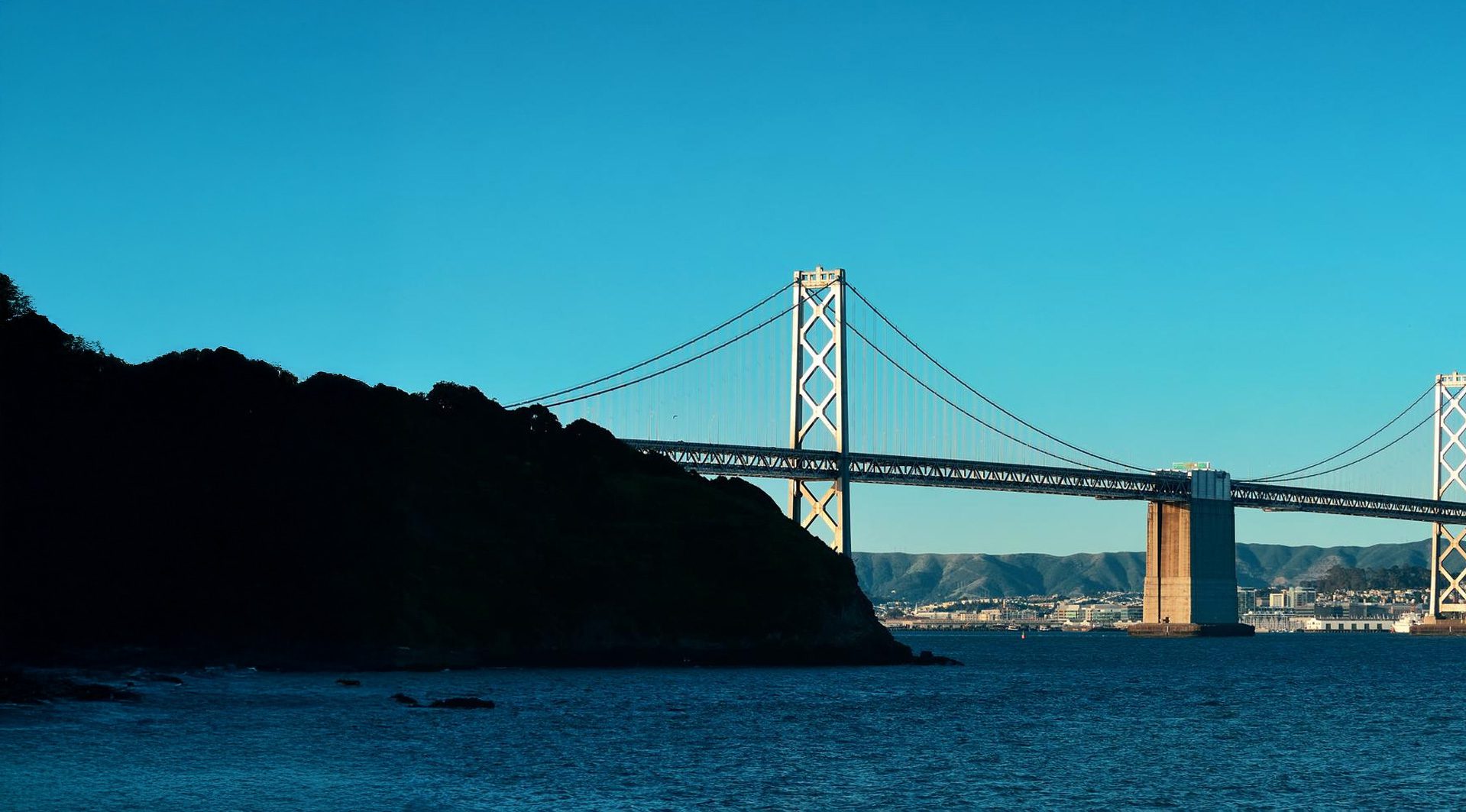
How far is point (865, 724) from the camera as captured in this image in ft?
186

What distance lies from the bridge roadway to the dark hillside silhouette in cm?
1663

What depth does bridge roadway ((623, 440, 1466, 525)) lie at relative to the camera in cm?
11862

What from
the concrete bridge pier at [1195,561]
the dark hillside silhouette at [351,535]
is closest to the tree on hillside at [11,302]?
the dark hillside silhouette at [351,535]

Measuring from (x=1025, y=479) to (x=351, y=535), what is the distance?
2796 inches

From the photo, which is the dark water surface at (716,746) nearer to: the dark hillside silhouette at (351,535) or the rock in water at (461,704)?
the rock in water at (461,704)

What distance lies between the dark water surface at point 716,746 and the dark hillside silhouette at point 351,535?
4115 millimetres

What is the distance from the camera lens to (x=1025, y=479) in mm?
139250

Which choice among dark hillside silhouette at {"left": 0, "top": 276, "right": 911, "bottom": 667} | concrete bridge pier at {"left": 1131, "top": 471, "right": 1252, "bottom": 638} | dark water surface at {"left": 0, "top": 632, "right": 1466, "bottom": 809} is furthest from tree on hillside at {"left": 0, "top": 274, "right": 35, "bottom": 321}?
concrete bridge pier at {"left": 1131, "top": 471, "right": 1252, "bottom": 638}

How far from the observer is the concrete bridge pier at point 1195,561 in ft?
506

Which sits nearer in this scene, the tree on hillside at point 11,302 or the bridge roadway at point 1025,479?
the tree on hillside at point 11,302

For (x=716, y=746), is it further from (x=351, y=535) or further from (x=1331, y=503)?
(x=1331, y=503)

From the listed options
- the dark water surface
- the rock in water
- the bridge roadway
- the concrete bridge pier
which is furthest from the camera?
the concrete bridge pier

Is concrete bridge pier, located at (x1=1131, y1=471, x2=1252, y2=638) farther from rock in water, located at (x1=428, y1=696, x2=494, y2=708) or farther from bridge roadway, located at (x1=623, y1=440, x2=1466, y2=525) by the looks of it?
rock in water, located at (x1=428, y1=696, x2=494, y2=708)

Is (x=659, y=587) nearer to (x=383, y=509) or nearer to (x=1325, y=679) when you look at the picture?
(x=383, y=509)
